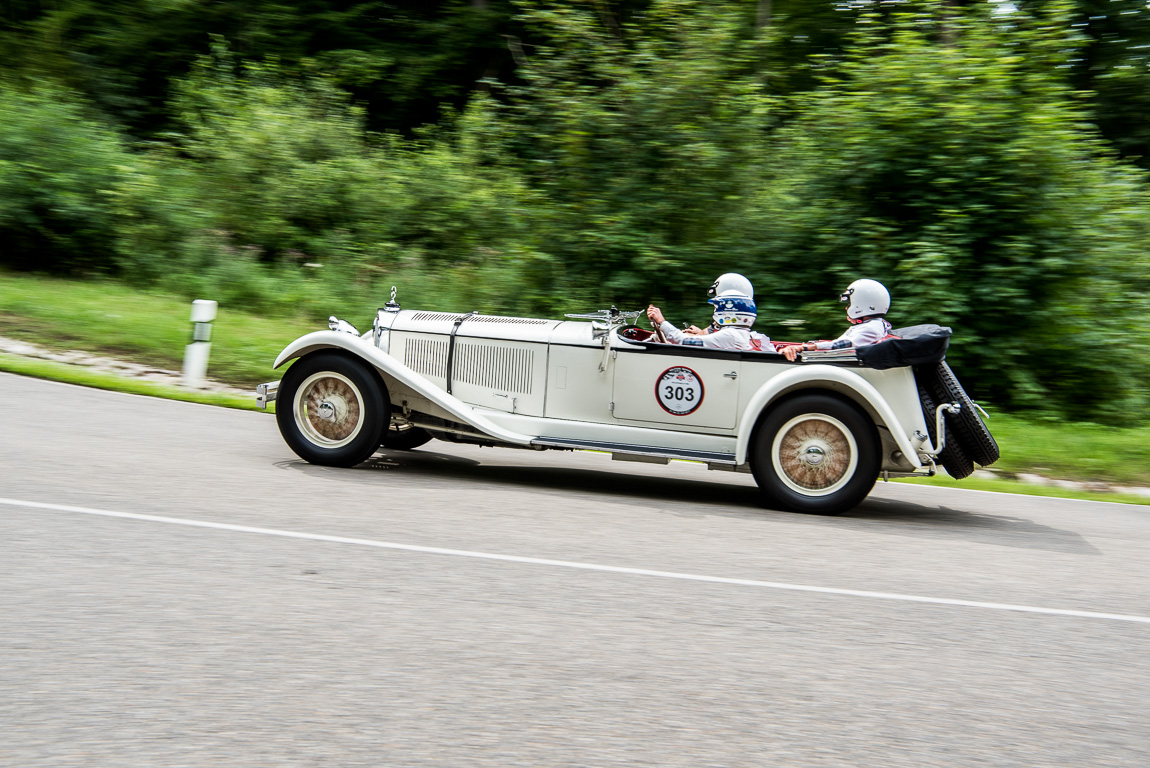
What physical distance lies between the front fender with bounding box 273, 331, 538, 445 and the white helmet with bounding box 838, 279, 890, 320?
2.52 m

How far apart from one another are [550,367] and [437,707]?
13.8 feet

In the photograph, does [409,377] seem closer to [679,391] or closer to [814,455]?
[679,391]

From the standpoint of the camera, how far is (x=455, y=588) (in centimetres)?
469

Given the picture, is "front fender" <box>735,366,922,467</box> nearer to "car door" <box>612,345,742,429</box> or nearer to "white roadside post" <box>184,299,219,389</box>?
"car door" <box>612,345,742,429</box>

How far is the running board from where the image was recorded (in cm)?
713

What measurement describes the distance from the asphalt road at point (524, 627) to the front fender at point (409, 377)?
0.43 metres

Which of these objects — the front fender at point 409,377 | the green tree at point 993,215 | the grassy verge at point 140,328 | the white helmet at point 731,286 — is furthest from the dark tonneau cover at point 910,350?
the grassy verge at point 140,328

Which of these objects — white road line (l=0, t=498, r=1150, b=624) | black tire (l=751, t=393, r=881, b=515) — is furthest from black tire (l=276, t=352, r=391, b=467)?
black tire (l=751, t=393, r=881, b=515)

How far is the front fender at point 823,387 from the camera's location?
268 inches

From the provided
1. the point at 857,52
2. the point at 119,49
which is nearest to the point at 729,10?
the point at 857,52

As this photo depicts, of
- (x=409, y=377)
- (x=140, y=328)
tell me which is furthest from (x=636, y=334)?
(x=140, y=328)

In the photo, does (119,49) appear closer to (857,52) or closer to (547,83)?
(547,83)

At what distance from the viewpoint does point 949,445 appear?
700 cm

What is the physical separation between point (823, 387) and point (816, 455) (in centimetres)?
47
